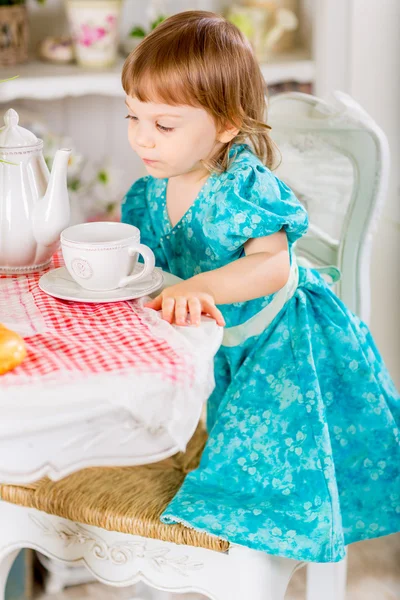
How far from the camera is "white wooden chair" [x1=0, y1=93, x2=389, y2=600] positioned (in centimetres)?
111

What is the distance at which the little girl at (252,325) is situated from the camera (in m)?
1.04

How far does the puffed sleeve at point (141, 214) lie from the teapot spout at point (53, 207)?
0.24 m

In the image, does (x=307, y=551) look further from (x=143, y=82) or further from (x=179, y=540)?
(x=143, y=82)

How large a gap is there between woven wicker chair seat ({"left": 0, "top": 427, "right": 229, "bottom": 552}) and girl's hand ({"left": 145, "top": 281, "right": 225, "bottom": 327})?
1.08 feet

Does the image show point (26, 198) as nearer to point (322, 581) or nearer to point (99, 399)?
point (99, 399)

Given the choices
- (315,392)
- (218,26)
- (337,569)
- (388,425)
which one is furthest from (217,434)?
(218,26)

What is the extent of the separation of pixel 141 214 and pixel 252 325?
0.28 metres

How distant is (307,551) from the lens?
3.55ft

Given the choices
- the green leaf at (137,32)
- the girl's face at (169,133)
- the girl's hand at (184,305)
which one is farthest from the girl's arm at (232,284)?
the green leaf at (137,32)

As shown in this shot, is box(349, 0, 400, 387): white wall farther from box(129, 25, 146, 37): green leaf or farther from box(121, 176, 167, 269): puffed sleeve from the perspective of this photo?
box(121, 176, 167, 269): puffed sleeve

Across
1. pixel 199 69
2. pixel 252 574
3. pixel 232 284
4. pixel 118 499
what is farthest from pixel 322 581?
pixel 199 69

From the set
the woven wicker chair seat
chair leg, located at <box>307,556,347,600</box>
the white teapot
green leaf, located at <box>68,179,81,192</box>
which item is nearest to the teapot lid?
the white teapot

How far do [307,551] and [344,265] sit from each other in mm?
588

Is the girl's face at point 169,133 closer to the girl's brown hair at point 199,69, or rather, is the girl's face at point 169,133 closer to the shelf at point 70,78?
the girl's brown hair at point 199,69
